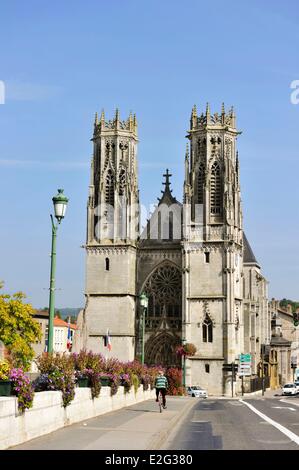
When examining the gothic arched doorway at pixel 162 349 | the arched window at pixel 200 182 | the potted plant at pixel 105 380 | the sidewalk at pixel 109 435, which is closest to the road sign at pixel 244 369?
the gothic arched doorway at pixel 162 349

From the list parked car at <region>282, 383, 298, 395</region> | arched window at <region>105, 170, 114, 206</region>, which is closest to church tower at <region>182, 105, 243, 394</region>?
parked car at <region>282, 383, 298, 395</region>

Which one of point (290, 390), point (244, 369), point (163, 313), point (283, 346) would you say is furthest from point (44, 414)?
point (283, 346)

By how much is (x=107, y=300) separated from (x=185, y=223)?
11.2 meters

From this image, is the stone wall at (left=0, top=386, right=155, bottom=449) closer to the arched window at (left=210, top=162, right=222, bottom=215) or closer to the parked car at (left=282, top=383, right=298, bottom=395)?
the parked car at (left=282, top=383, right=298, bottom=395)

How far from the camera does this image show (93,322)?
8356 cm

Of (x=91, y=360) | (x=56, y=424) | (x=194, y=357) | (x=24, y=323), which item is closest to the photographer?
(x=56, y=424)

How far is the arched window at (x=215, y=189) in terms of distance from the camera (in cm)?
8250

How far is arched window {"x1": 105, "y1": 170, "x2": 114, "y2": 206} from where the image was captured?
84.7 metres

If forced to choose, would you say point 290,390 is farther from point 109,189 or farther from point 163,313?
point 109,189

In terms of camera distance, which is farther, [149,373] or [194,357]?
[194,357]

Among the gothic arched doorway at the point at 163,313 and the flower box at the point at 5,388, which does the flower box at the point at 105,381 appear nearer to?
the flower box at the point at 5,388

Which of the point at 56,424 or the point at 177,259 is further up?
the point at 177,259
